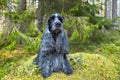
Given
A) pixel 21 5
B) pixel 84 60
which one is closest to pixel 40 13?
pixel 21 5

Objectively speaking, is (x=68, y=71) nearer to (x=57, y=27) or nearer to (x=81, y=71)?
(x=81, y=71)

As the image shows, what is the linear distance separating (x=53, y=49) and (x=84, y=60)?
111 cm

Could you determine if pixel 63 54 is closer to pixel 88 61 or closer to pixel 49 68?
pixel 49 68

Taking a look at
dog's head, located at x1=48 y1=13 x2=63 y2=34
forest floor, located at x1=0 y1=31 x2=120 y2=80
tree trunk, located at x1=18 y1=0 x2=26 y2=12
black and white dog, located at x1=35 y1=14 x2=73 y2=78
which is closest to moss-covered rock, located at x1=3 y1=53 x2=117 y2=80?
forest floor, located at x1=0 y1=31 x2=120 y2=80

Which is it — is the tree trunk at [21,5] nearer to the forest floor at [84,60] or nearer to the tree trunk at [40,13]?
the tree trunk at [40,13]

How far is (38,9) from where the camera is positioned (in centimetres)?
850

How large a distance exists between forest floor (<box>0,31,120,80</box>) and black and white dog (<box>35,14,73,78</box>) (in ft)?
0.41

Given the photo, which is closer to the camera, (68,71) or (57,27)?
(57,27)

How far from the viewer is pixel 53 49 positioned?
407 centimetres

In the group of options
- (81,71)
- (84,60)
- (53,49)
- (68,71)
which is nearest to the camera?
(53,49)

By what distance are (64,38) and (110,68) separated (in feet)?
4.77

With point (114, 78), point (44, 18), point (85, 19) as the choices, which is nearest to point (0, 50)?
point (44, 18)

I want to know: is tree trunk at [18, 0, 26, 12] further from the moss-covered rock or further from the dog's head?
the dog's head

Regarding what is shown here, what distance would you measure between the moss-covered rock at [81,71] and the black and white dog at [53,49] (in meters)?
0.12
